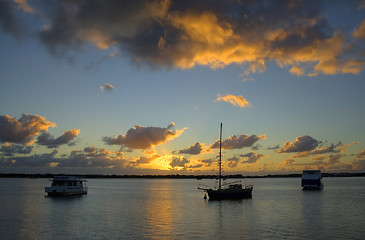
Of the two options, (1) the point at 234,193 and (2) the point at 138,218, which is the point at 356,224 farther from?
(1) the point at 234,193

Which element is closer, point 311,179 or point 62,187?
point 62,187

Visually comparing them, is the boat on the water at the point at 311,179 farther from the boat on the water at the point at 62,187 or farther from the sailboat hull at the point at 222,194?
the boat on the water at the point at 62,187

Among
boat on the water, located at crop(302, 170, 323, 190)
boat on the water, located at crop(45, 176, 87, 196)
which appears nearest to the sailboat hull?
boat on the water, located at crop(45, 176, 87, 196)

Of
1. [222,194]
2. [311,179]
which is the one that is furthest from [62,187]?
[311,179]

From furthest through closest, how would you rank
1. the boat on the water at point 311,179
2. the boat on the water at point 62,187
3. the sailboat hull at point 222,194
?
the boat on the water at point 311,179, the boat on the water at point 62,187, the sailboat hull at point 222,194

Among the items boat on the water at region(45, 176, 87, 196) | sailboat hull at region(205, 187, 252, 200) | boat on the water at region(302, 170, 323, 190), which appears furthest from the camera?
boat on the water at region(302, 170, 323, 190)

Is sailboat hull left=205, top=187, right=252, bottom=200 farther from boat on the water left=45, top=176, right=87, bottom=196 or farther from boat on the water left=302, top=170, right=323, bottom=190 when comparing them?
boat on the water left=302, top=170, right=323, bottom=190

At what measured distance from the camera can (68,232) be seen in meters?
39.4

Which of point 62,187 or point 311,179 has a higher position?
point 311,179

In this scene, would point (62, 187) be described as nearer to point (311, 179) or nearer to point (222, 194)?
point (222, 194)

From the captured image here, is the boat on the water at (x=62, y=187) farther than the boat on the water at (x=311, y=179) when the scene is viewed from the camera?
No

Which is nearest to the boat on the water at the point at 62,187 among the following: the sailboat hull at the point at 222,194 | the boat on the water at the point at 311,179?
the sailboat hull at the point at 222,194

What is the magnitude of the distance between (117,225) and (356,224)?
31476mm

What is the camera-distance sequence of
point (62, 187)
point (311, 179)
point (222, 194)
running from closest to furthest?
point (222, 194), point (62, 187), point (311, 179)
